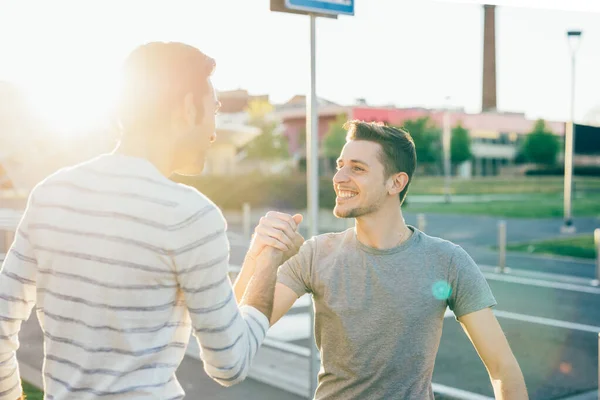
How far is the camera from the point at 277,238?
2188mm

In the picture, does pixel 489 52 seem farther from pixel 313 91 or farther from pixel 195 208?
pixel 195 208

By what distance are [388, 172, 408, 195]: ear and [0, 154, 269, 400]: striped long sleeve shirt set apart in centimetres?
126

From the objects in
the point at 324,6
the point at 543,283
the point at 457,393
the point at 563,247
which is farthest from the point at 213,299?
the point at 563,247

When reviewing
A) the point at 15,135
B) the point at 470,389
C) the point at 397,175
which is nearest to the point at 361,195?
the point at 397,175

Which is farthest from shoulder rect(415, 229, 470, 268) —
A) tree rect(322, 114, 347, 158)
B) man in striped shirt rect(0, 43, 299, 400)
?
tree rect(322, 114, 347, 158)

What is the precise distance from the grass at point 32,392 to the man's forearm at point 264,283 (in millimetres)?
4683

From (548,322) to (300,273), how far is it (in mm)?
7701

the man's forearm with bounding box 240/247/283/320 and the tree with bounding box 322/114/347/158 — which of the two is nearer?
the man's forearm with bounding box 240/247/283/320

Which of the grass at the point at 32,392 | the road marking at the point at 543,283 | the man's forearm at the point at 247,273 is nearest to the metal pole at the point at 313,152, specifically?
the man's forearm at the point at 247,273

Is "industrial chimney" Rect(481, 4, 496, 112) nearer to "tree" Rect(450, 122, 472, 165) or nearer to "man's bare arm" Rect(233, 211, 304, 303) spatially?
"tree" Rect(450, 122, 472, 165)

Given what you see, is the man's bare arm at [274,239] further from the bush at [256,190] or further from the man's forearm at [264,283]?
the bush at [256,190]

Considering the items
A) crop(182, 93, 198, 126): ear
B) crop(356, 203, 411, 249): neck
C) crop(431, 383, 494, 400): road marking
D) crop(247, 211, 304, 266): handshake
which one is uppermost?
crop(182, 93, 198, 126): ear

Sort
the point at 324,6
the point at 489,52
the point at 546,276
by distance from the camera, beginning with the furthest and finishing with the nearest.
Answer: the point at 489,52 → the point at 546,276 → the point at 324,6

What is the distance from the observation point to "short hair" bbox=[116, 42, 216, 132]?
1.72 metres
